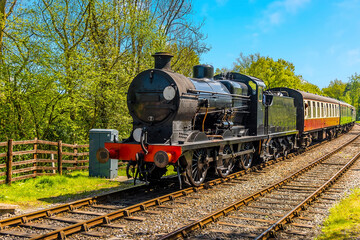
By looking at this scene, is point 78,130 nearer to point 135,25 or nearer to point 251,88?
point 135,25

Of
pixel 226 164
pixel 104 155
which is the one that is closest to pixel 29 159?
pixel 104 155

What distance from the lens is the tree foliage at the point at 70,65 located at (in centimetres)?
1097

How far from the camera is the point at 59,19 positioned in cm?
1309

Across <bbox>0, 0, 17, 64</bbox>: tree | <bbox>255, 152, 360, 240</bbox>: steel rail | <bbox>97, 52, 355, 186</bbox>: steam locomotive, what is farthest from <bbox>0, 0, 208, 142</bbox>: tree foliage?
<bbox>255, 152, 360, 240</bbox>: steel rail

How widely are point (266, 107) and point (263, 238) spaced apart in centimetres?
841

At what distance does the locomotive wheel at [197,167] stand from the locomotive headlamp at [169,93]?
176 cm

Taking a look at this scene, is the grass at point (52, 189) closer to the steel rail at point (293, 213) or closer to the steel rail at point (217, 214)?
the steel rail at point (217, 214)

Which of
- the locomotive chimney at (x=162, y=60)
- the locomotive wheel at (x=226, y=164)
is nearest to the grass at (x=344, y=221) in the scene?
the locomotive wheel at (x=226, y=164)

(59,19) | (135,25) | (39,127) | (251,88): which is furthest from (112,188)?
(135,25)

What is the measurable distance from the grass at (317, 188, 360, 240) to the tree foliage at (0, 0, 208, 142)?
29.7 feet

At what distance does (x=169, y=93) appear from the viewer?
25.9 ft

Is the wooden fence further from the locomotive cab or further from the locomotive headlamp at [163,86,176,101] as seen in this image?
the locomotive cab

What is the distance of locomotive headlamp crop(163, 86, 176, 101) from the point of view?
309 inches

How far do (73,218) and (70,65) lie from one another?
7.47 m
